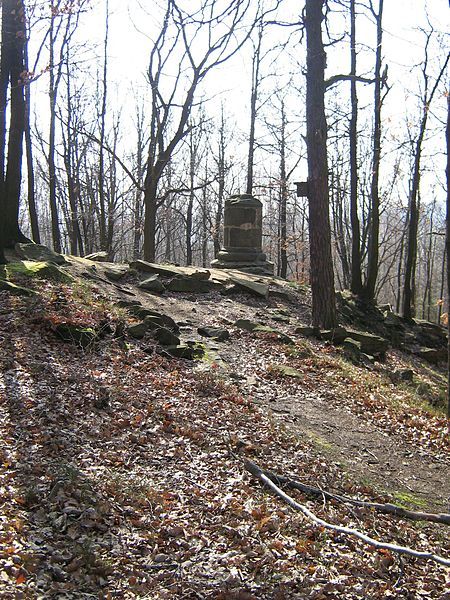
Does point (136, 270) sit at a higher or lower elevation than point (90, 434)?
higher

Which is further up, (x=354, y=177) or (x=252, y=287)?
(x=354, y=177)

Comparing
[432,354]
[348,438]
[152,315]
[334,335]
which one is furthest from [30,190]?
[348,438]

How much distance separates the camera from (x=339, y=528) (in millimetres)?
4430

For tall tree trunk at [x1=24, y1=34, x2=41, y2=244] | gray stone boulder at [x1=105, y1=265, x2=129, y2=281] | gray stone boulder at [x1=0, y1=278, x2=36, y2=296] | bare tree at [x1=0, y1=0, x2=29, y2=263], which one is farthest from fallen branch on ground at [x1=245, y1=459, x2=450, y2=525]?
tall tree trunk at [x1=24, y1=34, x2=41, y2=244]

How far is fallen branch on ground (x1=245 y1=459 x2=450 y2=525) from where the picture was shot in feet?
15.9

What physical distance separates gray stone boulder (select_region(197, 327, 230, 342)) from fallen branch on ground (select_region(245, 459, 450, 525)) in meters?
4.69

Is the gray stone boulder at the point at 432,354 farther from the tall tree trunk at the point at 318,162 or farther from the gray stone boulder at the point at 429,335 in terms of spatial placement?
the tall tree trunk at the point at 318,162

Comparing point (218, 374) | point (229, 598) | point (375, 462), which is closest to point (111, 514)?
point (229, 598)

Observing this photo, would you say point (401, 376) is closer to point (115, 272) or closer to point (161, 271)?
point (161, 271)

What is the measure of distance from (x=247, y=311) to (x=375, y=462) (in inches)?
259

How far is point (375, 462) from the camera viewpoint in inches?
239

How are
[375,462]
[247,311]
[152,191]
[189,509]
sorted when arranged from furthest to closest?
[152,191], [247,311], [375,462], [189,509]

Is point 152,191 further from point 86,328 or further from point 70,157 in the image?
point 70,157

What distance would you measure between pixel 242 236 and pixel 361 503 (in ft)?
45.3
